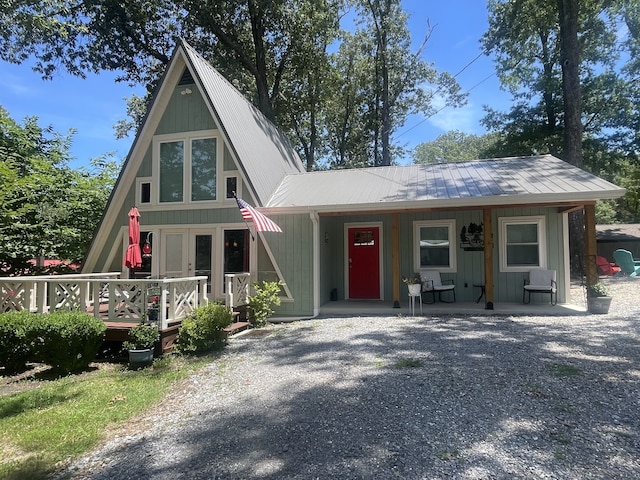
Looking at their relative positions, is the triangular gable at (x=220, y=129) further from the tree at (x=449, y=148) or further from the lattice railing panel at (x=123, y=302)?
the tree at (x=449, y=148)

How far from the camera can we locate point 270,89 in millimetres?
21016

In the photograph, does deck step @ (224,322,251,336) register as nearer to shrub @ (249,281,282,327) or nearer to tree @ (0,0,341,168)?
shrub @ (249,281,282,327)

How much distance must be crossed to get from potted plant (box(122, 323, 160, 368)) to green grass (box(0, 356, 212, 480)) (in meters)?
0.18

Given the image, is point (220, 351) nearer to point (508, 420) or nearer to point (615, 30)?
point (508, 420)

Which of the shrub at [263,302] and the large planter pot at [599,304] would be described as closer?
the large planter pot at [599,304]

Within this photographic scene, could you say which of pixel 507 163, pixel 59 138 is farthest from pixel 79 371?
pixel 507 163

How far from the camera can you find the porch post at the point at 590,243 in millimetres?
7680

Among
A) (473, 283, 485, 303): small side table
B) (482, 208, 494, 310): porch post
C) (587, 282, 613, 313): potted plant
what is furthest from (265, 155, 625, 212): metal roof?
(473, 283, 485, 303): small side table

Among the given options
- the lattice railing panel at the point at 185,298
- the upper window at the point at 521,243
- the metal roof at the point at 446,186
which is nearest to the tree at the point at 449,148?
the metal roof at the point at 446,186

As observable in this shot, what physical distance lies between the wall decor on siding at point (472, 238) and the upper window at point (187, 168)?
6.42 m

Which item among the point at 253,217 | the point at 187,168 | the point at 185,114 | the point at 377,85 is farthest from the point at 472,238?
the point at 377,85

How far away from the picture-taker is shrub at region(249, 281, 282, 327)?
8.42 metres

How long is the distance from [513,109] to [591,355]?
19243 mm

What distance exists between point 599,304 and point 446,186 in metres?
4.01
